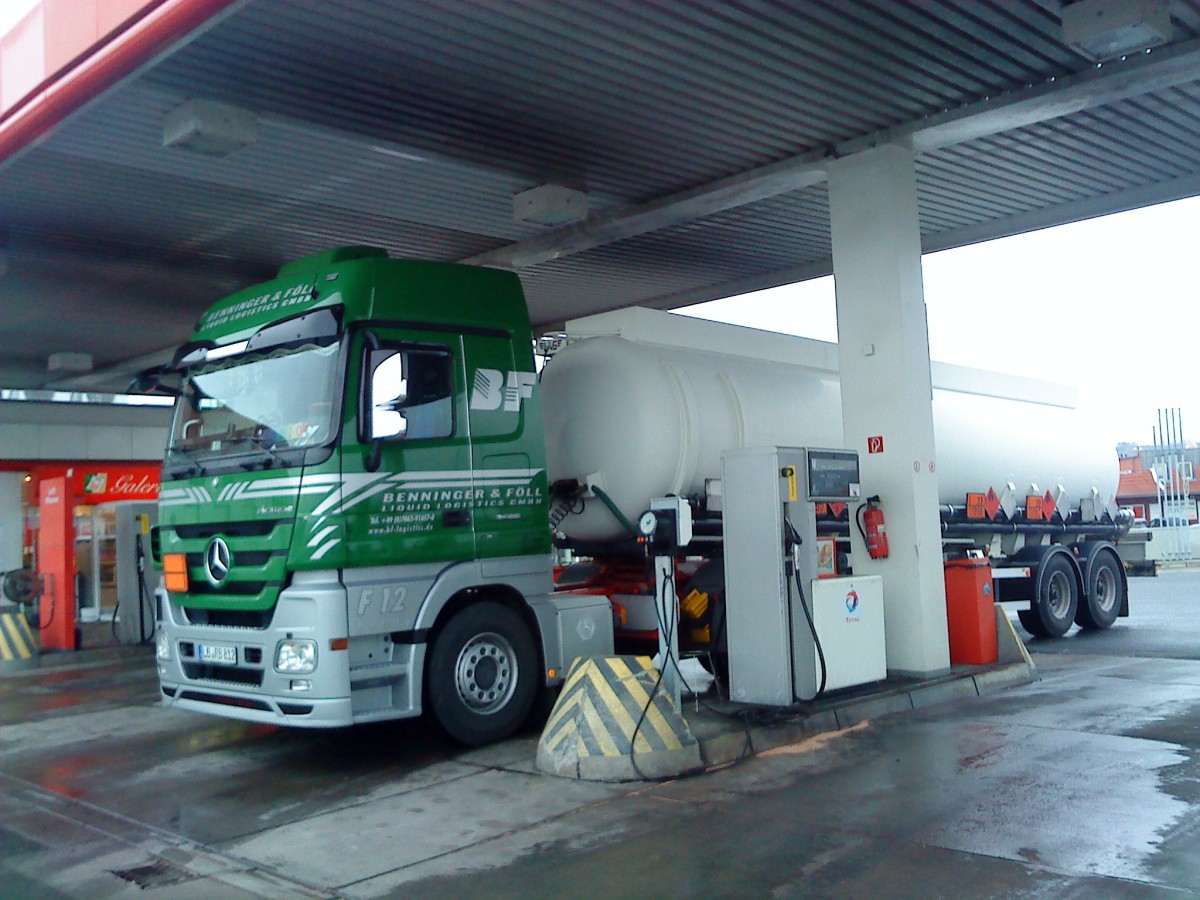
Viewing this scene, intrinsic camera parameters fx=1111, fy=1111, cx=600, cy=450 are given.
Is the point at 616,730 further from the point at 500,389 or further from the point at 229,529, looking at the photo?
the point at 229,529

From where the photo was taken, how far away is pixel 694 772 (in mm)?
7105

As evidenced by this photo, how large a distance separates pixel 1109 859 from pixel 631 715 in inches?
114

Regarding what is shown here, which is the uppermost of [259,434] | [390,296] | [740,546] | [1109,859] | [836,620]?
[390,296]

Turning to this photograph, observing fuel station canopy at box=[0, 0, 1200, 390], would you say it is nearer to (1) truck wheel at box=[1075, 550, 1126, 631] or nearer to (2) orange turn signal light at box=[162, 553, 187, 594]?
(2) orange turn signal light at box=[162, 553, 187, 594]

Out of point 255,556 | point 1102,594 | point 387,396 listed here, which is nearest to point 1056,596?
point 1102,594

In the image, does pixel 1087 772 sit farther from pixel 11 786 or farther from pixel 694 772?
pixel 11 786

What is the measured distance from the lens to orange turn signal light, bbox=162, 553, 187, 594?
7.92m

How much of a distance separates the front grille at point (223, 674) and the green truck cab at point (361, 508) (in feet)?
0.06

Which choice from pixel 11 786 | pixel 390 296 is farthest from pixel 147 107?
pixel 11 786

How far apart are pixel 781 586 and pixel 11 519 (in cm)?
1762

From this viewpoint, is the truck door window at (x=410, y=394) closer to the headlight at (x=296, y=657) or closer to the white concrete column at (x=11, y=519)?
the headlight at (x=296, y=657)

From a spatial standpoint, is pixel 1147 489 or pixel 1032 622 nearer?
pixel 1032 622

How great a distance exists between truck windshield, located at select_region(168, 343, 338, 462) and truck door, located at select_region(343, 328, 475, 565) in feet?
0.92

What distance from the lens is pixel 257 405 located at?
7758 millimetres
